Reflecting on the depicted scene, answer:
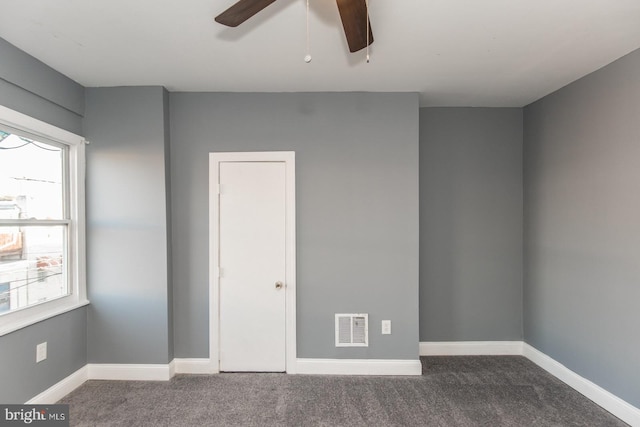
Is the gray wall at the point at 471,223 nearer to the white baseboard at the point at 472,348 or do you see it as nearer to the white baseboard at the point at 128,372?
the white baseboard at the point at 472,348

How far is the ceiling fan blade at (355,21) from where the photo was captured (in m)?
1.39

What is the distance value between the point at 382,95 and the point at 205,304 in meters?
2.53

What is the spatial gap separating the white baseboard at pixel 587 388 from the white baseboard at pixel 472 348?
123mm

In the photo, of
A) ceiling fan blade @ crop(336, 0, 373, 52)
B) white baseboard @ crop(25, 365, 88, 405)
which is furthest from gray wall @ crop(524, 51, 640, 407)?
white baseboard @ crop(25, 365, 88, 405)

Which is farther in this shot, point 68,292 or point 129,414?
point 68,292

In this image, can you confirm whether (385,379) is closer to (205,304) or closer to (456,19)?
(205,304)

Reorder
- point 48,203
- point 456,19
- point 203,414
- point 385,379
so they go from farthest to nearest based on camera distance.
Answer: point 385,379 < point 48,203 < point 203,414 < point 456,19

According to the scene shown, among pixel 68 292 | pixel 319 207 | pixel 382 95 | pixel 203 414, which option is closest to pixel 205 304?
pixel 203 414

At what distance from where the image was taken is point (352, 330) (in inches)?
115

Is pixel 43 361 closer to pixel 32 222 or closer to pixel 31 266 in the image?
pixel 31 266

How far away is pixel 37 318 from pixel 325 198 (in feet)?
7.82

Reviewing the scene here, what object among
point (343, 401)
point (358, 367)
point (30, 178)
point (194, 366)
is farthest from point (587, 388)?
point (30, 178)

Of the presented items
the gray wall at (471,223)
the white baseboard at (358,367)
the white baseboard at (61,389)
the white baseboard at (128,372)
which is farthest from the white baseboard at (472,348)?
the white baseboard at (61,389)

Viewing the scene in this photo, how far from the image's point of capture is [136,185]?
2826 mm
